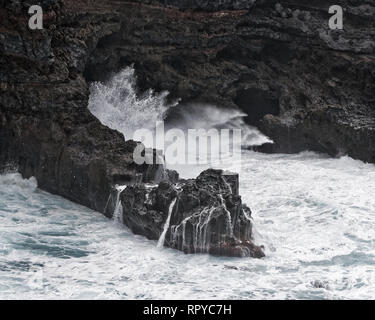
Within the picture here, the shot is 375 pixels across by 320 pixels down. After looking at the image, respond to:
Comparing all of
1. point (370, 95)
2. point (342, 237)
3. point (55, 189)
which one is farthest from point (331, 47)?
point (55, 189)

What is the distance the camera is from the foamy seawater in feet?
43.7

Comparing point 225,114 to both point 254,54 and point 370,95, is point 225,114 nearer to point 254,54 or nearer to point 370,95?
point 254,54

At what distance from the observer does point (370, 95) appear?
22.8 metres

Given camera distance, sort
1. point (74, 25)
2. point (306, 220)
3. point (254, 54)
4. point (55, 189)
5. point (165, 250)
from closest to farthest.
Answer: point (165, 250)
point (306, 220)
point (55, 189)
point (74, 25)
point (254, 54)

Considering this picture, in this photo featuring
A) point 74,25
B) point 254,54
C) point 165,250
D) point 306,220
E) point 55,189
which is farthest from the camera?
point 254,54

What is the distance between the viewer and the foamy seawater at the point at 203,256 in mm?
13312

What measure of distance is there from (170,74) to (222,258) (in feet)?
36.7

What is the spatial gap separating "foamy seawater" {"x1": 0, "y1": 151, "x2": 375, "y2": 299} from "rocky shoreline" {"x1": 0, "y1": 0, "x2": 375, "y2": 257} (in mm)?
1258

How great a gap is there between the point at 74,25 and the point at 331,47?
9.42 metres
